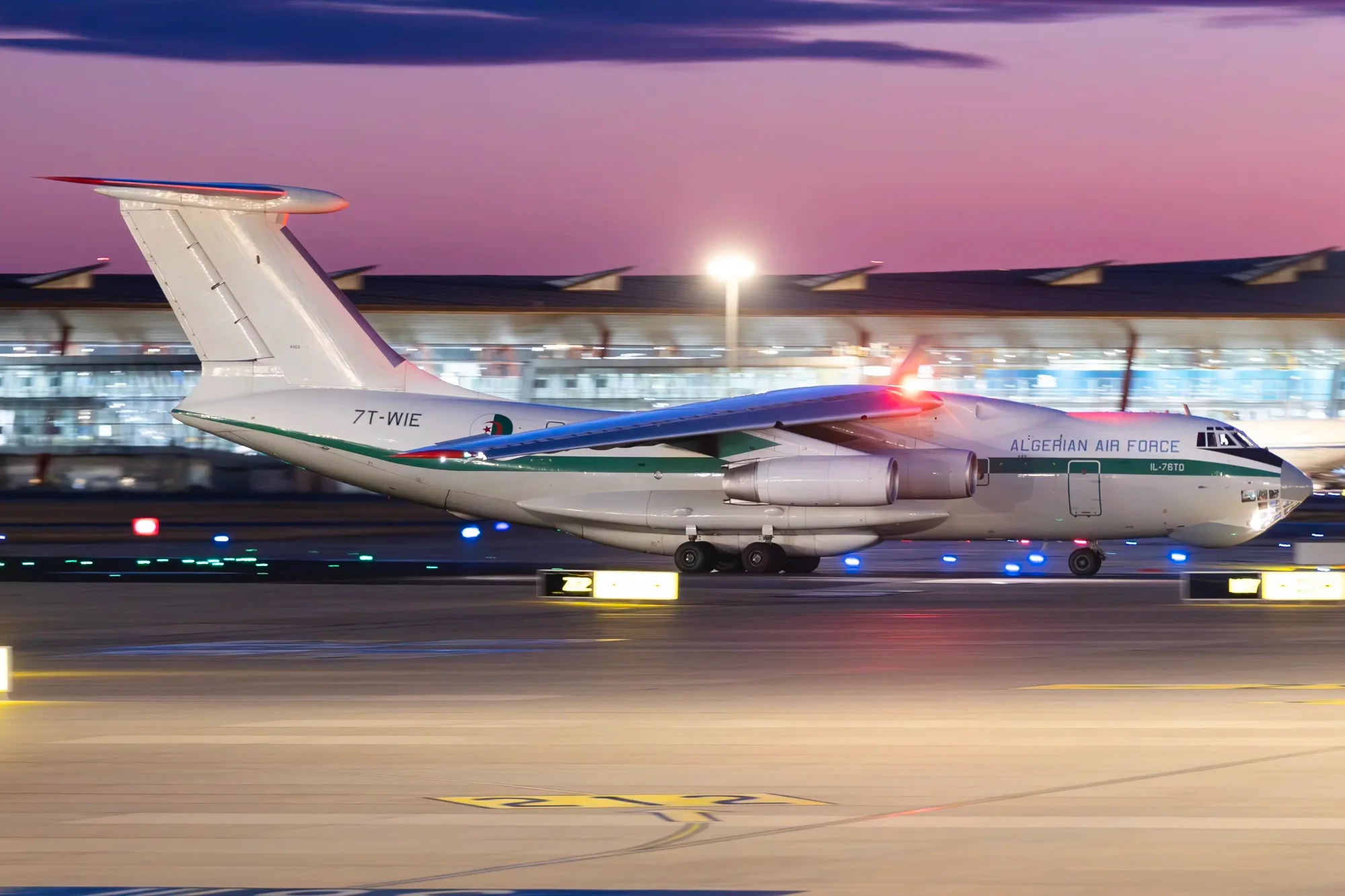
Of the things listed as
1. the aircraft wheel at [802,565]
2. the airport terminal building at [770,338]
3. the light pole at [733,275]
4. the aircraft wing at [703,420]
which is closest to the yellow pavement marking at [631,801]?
the aircraft wing at [703,420]

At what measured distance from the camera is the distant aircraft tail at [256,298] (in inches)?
1165

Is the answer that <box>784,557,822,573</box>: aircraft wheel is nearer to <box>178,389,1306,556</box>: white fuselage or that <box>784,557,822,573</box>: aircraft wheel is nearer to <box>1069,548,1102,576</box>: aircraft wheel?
<box>178,389,1306,556</box>: white fuselage

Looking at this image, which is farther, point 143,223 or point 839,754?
point 143,223

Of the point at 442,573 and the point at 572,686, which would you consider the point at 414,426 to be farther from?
the point at 572,686

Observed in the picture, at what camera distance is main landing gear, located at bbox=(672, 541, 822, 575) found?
2888cm

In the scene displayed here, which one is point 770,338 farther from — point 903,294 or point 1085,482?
point 1085,482

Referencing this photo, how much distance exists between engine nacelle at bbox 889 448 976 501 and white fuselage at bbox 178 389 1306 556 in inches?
19.1

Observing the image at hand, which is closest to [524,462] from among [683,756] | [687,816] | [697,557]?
[697,557]

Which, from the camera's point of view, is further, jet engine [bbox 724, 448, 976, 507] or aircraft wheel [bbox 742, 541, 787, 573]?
aircraft wheel [bbox 742, 541, 787, 573]

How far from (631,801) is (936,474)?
18794 millimetres

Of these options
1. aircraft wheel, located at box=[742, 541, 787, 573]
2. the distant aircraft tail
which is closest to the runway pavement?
aircraft wheel, located at box=[742, 541, 787, 573]

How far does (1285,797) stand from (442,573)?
20749mm

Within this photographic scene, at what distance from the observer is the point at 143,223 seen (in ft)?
97.1

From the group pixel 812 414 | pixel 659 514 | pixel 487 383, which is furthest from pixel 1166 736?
pixel 487 383
